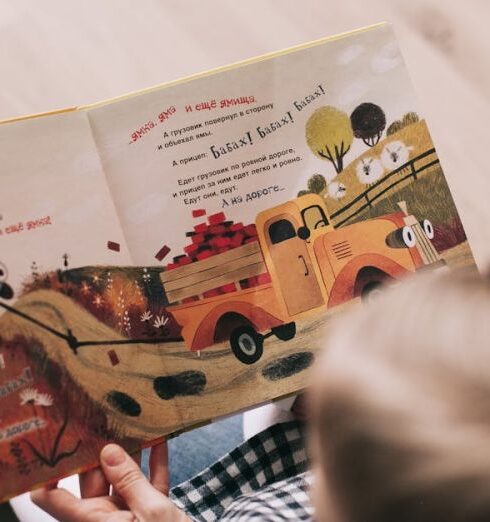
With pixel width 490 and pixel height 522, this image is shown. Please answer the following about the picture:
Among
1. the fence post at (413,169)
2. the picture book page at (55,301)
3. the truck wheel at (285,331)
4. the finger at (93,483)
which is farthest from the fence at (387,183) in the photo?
the finger at (93,483)

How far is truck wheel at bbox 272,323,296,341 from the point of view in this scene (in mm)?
564

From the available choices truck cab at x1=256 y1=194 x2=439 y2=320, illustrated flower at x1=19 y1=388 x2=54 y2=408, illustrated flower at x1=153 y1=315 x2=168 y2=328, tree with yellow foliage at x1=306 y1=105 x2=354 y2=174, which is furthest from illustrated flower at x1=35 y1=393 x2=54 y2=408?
tree with yellow foliage at x1=306 y1=105 x2=354 y2=174

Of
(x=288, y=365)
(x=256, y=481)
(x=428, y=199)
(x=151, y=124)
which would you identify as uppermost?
(x=151, y=124)

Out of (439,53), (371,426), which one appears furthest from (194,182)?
(439,53)

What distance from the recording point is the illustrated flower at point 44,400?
51 cm

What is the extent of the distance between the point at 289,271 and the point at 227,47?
37cm

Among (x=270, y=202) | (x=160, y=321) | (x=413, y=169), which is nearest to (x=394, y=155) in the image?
(x=413, y=169)

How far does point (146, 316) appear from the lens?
0.54 metres

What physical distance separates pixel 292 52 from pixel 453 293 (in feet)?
0.99

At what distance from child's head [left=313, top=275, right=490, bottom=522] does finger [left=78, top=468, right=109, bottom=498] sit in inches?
9.6

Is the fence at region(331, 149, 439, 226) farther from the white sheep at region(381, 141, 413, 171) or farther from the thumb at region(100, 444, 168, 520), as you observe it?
the thumb at region(100, 444, 168, 520)

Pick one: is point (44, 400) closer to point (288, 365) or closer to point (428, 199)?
point (288, 365)

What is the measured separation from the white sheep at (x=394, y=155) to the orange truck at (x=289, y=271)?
4 cm

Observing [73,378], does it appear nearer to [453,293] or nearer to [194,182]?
[194,182]
